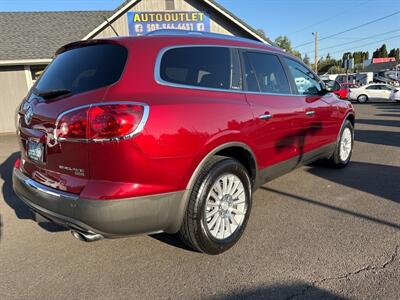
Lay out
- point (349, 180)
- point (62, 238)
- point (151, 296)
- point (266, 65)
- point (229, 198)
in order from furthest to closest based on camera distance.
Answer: point (349, 180), point (266, 65), point (62, 238), point (229, 198), point (151, 296)

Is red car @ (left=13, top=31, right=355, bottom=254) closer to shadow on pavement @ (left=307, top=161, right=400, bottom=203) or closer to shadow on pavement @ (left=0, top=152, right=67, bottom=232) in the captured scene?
shadow on pavement @ (left=0, top=152, right=67, bottom=232)

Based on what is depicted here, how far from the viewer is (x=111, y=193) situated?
2.44m

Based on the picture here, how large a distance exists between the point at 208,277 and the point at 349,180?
337 centimetres

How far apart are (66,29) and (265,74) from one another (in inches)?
553

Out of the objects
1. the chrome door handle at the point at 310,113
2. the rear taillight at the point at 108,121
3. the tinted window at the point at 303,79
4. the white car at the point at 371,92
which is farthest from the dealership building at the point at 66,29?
the white car at the point at 371,92

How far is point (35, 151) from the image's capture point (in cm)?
292

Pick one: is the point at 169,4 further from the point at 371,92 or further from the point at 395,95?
the point at 371,92

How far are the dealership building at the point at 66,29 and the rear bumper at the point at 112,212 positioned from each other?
1181 cm

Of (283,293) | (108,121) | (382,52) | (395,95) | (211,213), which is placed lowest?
(283,293)

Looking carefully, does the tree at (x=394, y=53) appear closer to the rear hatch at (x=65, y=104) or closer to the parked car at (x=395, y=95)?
the parked car at (x=395, y=95)

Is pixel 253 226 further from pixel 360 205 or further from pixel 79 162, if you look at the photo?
pixel 79 162

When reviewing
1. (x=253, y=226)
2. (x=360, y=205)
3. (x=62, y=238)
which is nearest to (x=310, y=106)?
(x=360, y=205)

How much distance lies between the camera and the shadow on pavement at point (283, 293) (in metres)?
2.60

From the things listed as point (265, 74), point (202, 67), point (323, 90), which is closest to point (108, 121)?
point (202, 67)
